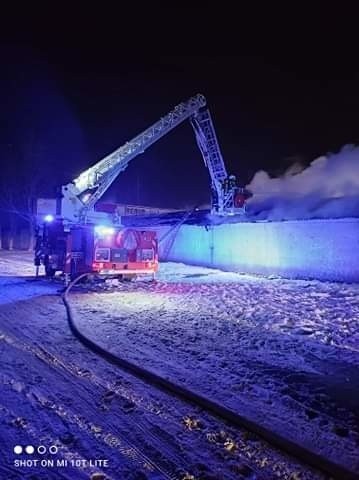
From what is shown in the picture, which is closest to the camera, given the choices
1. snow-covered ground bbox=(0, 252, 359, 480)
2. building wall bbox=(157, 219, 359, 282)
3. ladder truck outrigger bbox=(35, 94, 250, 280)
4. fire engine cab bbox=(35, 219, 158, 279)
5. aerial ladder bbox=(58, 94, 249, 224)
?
snow-covered ground bbox=(0, 252, 359, 480)

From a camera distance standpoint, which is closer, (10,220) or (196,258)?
(196,258)

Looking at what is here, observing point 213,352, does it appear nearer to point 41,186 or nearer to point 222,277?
point 222,277

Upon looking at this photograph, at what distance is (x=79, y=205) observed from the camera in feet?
58.9

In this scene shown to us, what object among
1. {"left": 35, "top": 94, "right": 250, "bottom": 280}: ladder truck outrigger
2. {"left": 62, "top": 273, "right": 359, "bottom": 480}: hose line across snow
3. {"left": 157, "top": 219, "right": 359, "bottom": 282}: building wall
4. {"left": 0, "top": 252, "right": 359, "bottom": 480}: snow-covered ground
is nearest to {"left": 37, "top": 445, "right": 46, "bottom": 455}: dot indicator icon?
{"left": 0, "top": 252, "right": 359, "bottom": 480}: snow-covered ground

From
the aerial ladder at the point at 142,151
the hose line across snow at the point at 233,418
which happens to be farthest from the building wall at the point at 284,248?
the hose line across snow at the point at 233,418

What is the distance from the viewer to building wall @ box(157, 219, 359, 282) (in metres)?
13.8

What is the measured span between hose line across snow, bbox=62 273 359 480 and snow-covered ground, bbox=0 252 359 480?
0.31 ft

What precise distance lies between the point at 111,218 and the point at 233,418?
52.2 feet

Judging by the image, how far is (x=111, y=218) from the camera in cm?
1880

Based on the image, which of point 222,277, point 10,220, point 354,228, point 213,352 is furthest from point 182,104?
point 10,220

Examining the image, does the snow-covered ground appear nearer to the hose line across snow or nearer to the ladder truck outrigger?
the hose line across snow

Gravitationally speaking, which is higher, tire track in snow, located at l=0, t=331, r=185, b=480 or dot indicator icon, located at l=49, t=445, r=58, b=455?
tire track in snow, located at l=0, t=331, r=185, b=480

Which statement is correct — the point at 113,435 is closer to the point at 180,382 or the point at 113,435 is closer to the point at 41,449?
the point at 41,449

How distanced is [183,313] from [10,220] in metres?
36.0
